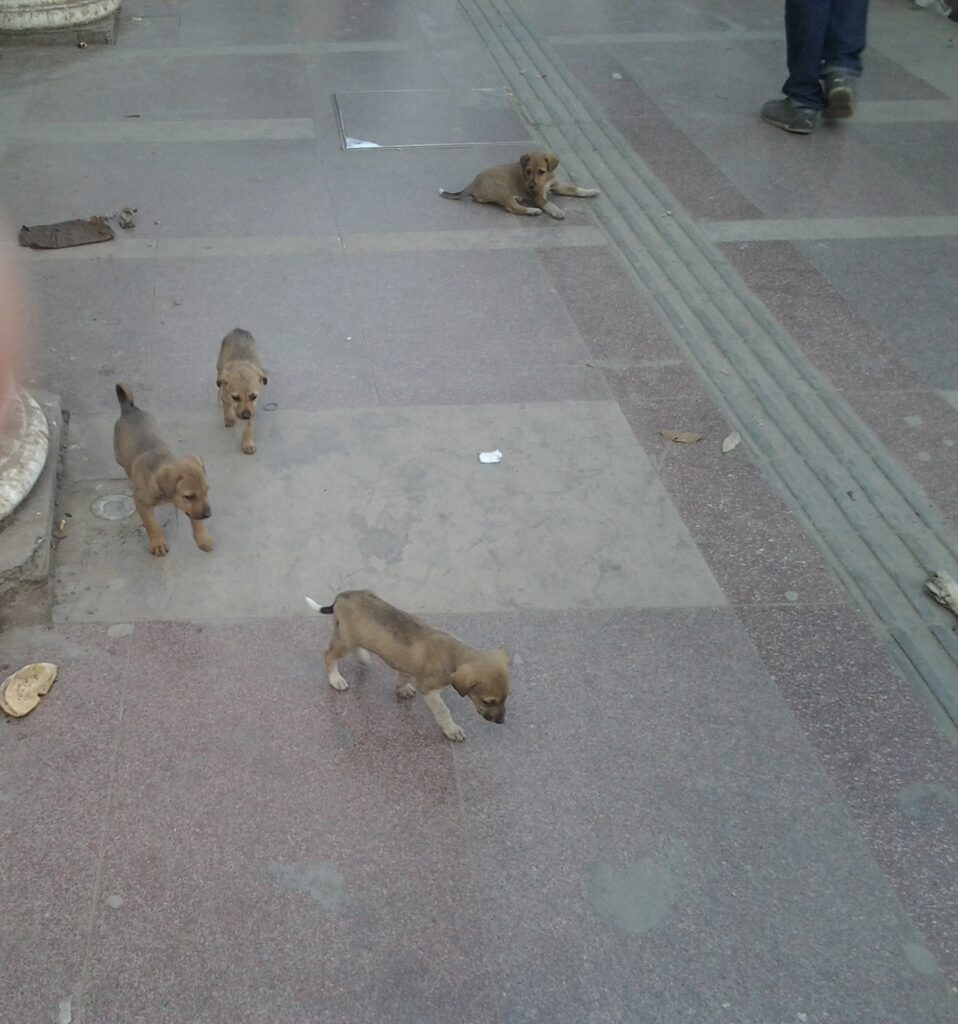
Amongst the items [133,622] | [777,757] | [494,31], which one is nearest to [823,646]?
[777,757]

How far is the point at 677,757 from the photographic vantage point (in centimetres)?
405

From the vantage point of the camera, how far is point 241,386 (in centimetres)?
546

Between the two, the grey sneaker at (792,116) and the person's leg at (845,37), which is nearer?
the person's leg at (845,37)

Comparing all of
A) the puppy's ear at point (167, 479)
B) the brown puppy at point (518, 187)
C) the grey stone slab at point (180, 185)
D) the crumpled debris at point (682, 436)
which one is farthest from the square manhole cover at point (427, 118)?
the puppy's ear at point (167, 479)

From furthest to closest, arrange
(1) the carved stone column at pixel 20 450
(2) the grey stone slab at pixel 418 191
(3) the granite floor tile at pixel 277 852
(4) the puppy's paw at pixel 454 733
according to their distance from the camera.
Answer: (2) the grey stone slab at pixel 418 191 → (1) the carved stone column at pixel 20 450 → (4) the puppy's paw at pixel 454 733 → (3) the granite floor tile at pixel 277 852

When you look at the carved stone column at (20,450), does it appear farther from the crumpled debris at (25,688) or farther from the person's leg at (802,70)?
the person's leg at (802,70)

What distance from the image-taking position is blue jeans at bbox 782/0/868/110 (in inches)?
366

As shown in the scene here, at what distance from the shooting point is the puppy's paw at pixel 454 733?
4.06 meters

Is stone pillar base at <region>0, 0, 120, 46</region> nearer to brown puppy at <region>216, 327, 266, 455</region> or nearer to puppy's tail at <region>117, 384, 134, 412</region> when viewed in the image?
brown puppy at <region>216, 327, 266, 455</region>

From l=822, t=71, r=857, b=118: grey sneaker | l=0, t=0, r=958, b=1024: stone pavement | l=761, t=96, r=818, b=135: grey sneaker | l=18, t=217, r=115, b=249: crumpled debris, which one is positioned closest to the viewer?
l=0, t=0, r=958, b=1024: stone pavement

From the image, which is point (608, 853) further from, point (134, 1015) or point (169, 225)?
point (169, 225)

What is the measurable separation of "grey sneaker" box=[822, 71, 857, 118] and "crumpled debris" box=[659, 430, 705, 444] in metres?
5.54

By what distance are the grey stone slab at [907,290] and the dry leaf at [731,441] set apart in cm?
151

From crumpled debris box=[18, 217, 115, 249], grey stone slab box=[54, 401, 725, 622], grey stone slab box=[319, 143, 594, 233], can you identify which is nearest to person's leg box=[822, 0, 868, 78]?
grey stone slab box=[319, 143, 594, 233]
